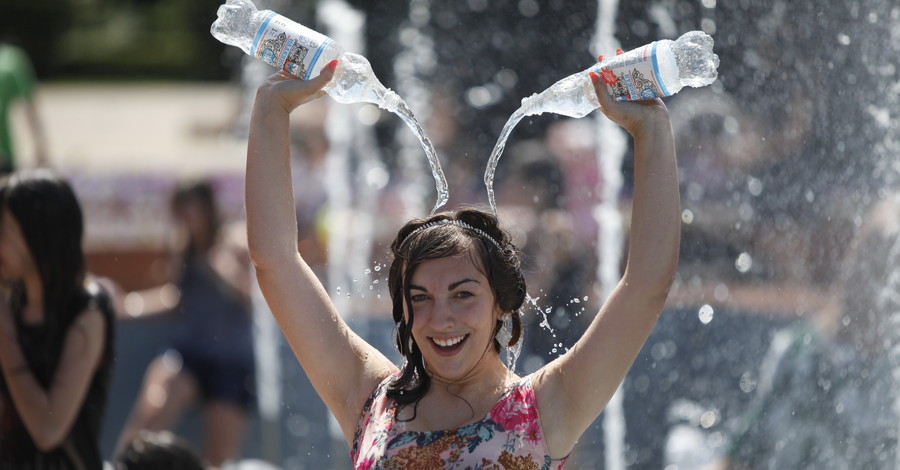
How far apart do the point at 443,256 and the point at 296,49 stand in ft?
1.64

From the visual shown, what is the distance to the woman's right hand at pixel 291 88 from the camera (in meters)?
2.38

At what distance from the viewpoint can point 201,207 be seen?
6.30 meters

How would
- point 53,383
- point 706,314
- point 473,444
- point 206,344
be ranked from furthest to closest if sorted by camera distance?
point 206,344 → point 706,314 → point 53,383 → point 473,444

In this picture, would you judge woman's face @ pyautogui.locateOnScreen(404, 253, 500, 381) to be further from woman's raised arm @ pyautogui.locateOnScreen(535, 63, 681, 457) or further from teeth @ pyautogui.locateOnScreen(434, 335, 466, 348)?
woman's raised arm @ pyautogui.locateOnScreen(535, 63, 681, 457)

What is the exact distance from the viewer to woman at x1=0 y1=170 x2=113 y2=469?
336cm

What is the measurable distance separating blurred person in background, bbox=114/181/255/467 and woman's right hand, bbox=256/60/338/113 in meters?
3.62

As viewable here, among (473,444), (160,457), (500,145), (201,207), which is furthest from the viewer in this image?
(201,207)

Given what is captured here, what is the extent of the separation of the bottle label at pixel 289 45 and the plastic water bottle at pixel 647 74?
49 cm

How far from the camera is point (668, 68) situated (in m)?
2.26

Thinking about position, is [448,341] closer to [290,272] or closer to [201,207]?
[290,272]

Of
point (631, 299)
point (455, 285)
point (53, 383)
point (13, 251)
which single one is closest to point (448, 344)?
point (455, 285)

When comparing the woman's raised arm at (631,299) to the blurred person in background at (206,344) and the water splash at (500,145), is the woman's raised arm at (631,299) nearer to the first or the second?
the water splash at (500,145)

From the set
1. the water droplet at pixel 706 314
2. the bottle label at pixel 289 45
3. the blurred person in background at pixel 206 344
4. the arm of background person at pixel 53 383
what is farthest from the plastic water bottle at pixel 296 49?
the blurred person in background at pixel 206 344

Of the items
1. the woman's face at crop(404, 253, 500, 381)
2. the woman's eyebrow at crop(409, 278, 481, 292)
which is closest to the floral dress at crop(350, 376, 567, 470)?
the woman's face at crop(404, 253, 500, 381)
